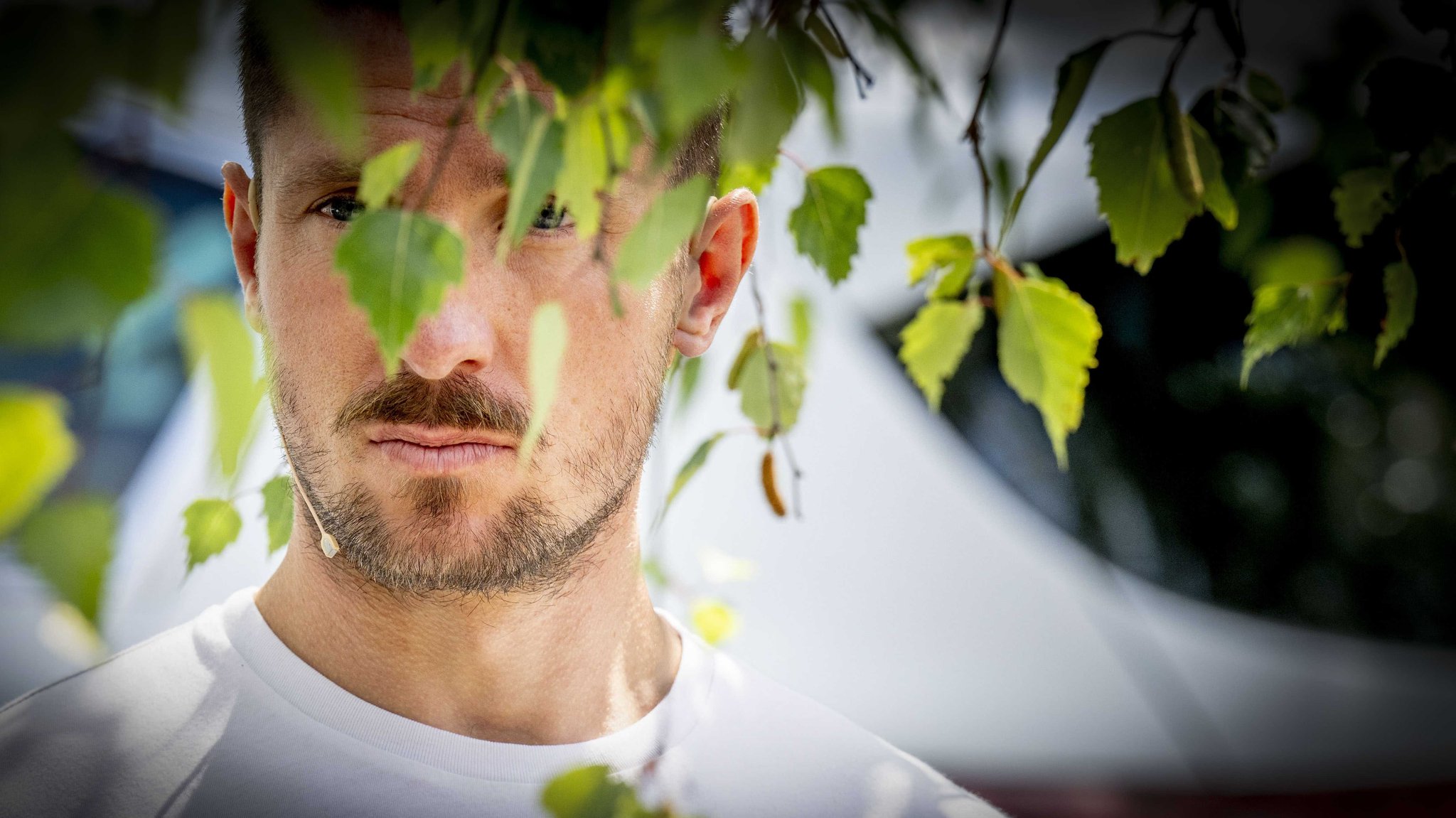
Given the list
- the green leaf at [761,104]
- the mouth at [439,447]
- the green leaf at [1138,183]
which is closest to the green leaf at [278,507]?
the mouth at [439,447]

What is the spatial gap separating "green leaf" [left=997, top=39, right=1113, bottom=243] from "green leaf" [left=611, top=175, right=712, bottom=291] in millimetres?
185

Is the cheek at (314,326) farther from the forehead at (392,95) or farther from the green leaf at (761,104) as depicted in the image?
the green leaf at (761,104)

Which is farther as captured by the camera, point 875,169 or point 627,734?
point 875,169

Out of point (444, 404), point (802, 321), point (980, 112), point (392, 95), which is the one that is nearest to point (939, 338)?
point (980, 112)

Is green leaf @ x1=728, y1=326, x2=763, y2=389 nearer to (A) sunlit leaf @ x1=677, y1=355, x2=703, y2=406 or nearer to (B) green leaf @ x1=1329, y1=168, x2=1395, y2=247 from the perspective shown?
(A) sunlit leaf @ x1=677, y1=355, x2=703, y2=406

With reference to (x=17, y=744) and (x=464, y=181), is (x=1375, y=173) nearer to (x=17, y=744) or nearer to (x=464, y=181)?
(x=464, y=181)

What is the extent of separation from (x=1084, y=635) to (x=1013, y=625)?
9.6 inches

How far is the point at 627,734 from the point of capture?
1.20 meters

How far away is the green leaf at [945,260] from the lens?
0.74 meters

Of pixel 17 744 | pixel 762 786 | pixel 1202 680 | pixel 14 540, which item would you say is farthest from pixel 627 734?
pixel 1202 680

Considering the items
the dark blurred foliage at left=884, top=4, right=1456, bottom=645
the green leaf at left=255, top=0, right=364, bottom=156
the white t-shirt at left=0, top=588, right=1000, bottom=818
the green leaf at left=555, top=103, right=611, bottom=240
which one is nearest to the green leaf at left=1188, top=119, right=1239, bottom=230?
the green leaf at left=555, top=103, right=611, bottom=240

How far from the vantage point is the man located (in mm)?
951

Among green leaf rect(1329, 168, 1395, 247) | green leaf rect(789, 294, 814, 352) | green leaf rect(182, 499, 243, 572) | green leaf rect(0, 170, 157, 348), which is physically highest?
green leaf rect(1329, 168, 1395, 247)

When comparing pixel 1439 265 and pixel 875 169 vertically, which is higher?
pixel 1439 265
